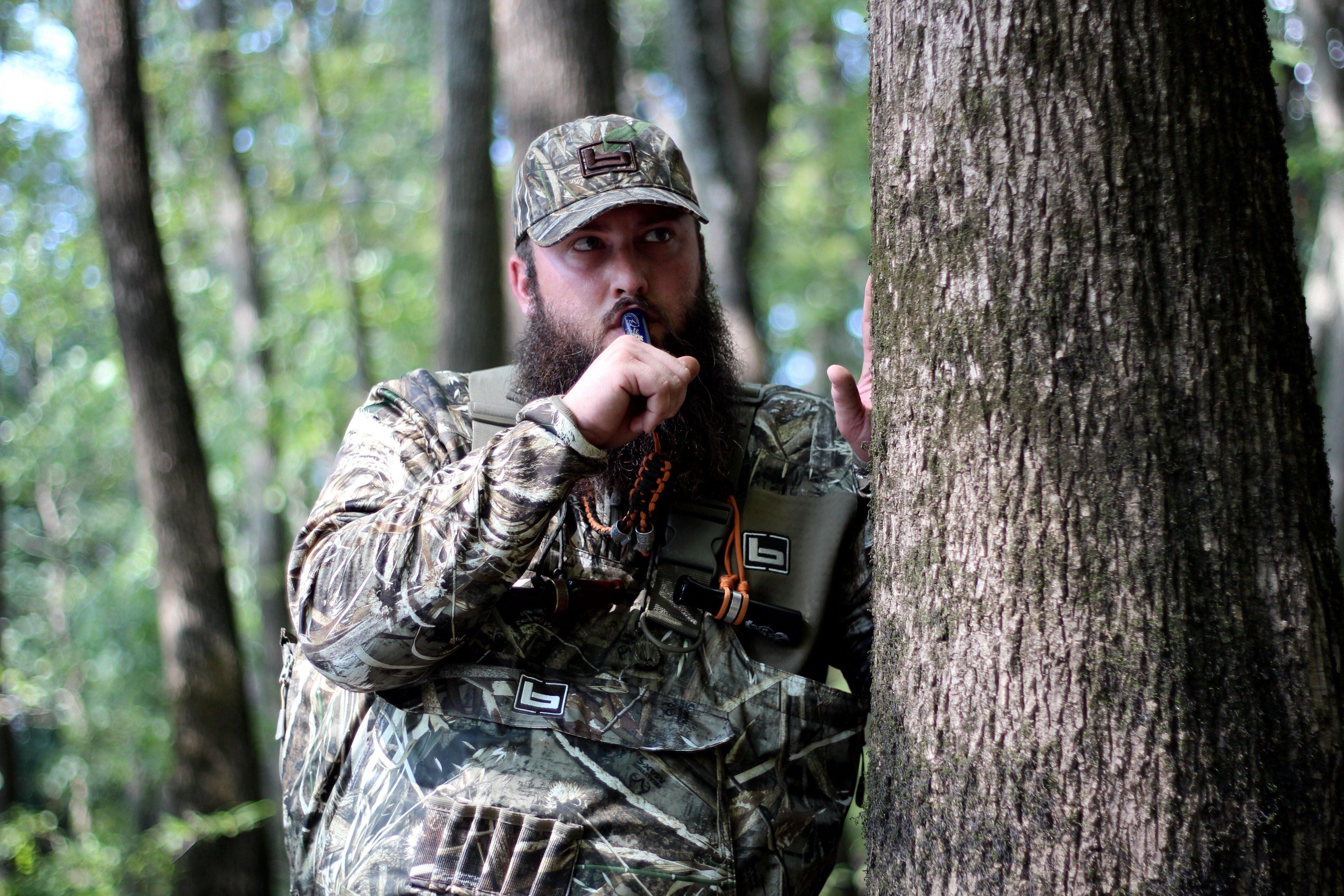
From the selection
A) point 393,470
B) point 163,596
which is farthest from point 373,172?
point 393,470

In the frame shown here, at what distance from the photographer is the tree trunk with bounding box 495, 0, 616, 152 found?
5.18m

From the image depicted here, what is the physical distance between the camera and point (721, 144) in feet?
28.5

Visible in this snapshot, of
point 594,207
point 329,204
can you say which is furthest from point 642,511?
point 329,204

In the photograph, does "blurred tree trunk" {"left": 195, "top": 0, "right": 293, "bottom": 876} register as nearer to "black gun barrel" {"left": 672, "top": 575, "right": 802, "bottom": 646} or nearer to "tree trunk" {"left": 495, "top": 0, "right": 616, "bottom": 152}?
"tree trunk" {"left": 495, "top": 0, "right": 616, "bottom": 152}

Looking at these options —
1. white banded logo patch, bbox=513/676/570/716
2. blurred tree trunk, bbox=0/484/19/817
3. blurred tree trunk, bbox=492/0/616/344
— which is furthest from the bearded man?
blurred tree trunk, bbox=0/484/19/817

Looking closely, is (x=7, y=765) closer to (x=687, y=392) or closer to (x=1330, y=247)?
(x=687, y=392)

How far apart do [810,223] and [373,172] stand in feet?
28.9

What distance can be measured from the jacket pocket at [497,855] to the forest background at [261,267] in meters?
5.81

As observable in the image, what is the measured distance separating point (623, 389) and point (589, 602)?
0.55 meters

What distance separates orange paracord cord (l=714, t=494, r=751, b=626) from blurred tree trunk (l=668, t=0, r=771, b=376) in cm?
513

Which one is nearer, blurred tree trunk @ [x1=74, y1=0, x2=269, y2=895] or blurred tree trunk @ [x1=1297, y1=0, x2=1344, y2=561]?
blurred tree trunk @ [x1=74, y1=0, x2=269, y2=895]

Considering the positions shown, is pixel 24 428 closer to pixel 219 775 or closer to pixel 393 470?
pixel 219 775

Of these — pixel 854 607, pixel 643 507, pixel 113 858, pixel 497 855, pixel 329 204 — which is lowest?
pixel 113 858

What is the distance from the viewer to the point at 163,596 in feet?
22.7
